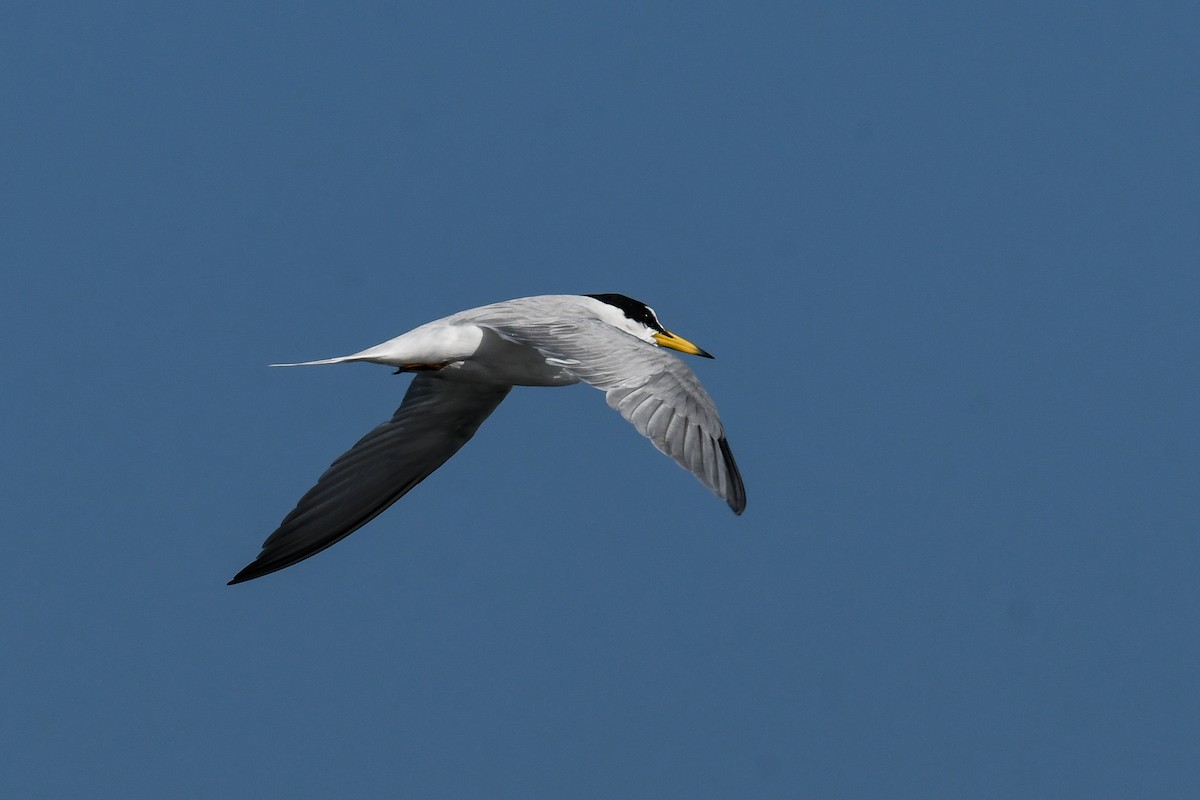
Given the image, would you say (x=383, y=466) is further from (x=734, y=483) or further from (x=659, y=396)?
(x=734, y=483)

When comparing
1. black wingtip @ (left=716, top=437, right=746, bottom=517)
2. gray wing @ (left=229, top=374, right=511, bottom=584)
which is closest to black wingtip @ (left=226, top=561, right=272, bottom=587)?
gray wing @ (left=229, top=374, right=511, bottom=584)

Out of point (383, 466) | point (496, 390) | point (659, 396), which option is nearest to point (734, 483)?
point (659, 396)

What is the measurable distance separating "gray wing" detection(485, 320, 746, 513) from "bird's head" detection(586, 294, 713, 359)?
1486mm

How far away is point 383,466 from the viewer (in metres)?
9.94

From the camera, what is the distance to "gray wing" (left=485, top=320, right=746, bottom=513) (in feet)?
21.7

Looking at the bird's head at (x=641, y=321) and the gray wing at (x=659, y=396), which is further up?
the bird's head at (x=641, y=321)

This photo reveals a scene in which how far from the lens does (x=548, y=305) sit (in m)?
8.73

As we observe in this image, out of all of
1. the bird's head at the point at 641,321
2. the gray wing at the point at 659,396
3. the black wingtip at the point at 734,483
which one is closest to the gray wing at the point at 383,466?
the bird's head at the point at 641,321

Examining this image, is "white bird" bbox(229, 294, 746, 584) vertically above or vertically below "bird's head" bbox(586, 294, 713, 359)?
below

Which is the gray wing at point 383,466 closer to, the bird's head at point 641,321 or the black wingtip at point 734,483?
the bird's head at point 641,321

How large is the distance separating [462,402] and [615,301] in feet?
4.71

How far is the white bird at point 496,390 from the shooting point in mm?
6836

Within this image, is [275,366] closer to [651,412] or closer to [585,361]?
[585,361]

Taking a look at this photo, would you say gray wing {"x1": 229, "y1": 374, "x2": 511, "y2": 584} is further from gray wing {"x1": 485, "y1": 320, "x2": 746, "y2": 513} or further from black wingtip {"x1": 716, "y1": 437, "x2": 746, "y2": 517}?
black wingtip {"x1": 716, "y1": 437, "x2": 746, "y2": 517}
